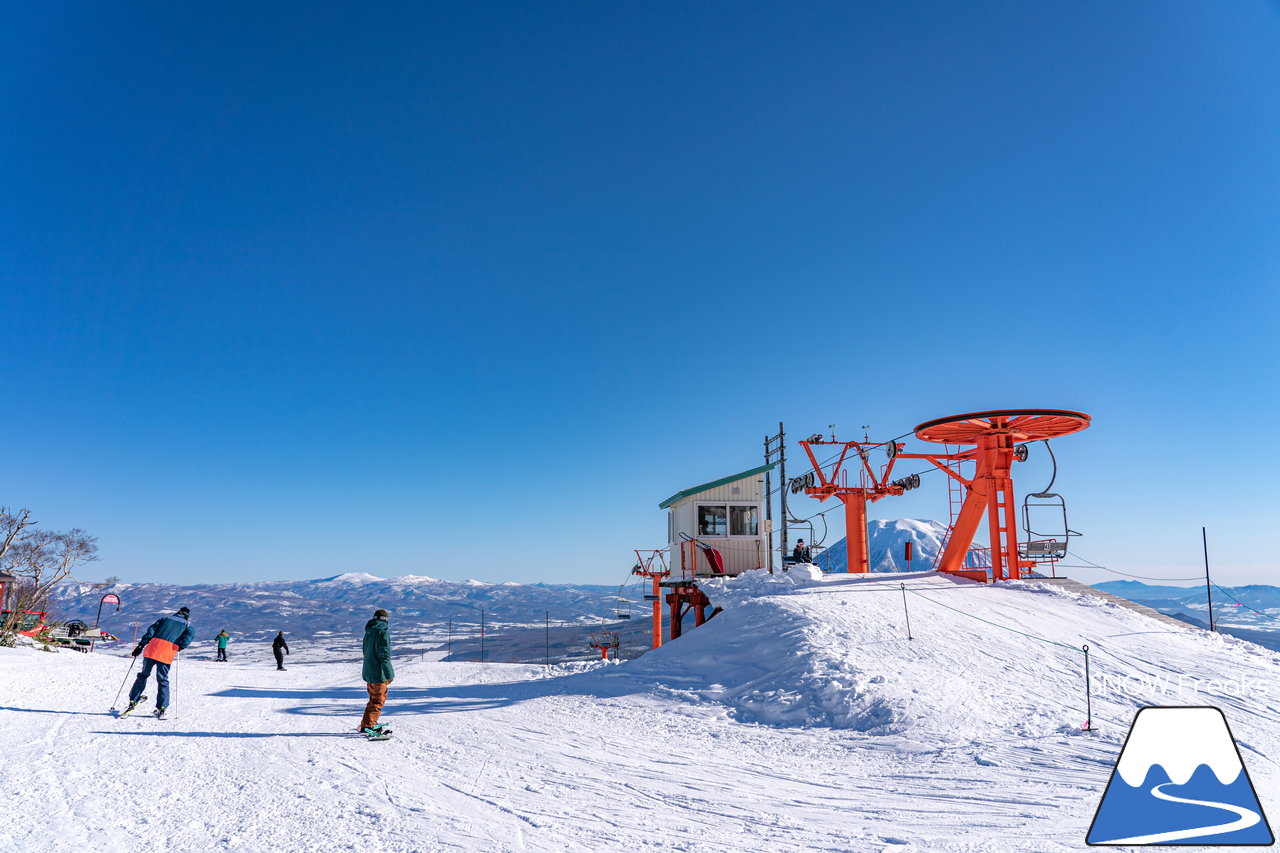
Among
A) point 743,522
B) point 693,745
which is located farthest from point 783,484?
point 693,745

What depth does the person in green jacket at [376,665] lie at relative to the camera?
952 centimetres

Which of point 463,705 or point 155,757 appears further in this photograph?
point 463,705

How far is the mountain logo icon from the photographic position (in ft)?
13.5

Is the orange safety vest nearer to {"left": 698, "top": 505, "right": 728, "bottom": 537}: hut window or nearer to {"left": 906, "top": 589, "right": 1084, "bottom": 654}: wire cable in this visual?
{"left": 906, "top": 589, "right": 1084, "bottom": 654}: wire cable

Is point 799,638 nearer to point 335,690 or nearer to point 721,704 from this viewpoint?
point 721,704

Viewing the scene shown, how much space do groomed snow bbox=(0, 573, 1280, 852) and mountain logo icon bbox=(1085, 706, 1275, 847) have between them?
988mm

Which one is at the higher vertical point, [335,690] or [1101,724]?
[1101,724]

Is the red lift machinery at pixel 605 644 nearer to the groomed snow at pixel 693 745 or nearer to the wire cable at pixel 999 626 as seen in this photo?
the groomed snow at pixel 693 745

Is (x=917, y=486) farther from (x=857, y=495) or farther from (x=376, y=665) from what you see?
(x=376, y=665)

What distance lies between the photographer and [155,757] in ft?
26.0

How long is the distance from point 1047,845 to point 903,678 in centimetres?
621

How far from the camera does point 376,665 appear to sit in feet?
32.1

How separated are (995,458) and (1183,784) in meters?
18.1

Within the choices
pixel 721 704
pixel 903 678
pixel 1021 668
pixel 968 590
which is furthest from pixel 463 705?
pixel 968 590
